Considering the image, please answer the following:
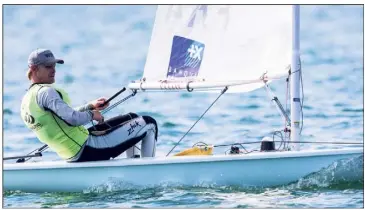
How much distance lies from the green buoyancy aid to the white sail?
1.02m

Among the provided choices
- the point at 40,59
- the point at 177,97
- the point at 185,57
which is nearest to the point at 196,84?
the point at 185,57

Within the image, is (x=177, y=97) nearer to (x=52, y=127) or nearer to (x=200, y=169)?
(x=200, y=169)

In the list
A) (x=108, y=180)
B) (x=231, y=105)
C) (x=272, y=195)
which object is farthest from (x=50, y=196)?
(x=231, y=105)

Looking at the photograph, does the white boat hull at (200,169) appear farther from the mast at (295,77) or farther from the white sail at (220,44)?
the white sail at (220,44)

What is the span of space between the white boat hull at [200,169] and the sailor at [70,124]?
97 mm

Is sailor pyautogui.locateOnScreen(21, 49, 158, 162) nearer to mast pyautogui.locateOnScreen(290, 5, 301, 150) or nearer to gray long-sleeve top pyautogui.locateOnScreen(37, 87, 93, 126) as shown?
gray long-sleeve top pyautogui.locateOnScreen(37, 87, 93, 126)

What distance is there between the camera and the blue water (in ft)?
23.7

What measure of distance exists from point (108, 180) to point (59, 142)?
1.35 ft

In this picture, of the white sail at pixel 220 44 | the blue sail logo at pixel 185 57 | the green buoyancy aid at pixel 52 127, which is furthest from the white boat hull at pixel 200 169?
the blue sail logo at pixel 185 57

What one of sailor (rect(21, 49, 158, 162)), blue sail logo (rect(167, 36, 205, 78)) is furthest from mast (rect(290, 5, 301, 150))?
sailor (rect(21, 49, 158, 162))

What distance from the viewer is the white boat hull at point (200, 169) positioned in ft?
23.8

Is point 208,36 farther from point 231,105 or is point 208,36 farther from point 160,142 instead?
point 231,105

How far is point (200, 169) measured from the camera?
288 inches

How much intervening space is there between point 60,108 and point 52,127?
0.20 m
